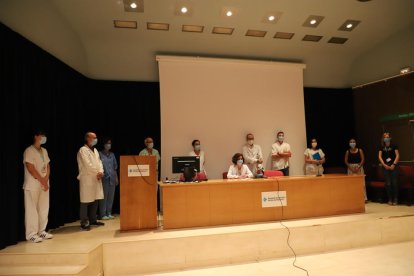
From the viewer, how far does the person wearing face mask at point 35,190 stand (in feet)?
11.3

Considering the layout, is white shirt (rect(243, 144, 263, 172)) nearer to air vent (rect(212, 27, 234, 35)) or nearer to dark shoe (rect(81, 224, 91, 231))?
air vent (rect(212, 27, 234, 35))

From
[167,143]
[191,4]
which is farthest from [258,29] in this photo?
[167,143]

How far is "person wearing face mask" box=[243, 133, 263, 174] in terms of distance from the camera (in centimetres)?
591

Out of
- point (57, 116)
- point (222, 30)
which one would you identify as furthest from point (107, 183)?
point (222, 30)

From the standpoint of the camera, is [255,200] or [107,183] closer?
[255,200]

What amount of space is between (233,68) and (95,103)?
320 cm

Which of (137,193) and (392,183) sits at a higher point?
(137,193)

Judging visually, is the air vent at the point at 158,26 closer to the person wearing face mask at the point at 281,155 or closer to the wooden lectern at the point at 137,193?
the wooden lectern at the point at 137,193

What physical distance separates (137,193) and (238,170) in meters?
1.73

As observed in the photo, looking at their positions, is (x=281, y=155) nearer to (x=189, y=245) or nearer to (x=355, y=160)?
(x=355, y=160)

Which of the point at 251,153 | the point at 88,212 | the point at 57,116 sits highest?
the point at 57,116

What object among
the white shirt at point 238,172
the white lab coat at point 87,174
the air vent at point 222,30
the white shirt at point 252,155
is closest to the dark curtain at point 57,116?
the white lab coat at point 87,174

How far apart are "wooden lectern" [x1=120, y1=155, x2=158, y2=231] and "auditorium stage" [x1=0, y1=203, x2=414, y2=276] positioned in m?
0.18

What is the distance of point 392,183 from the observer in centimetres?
543
